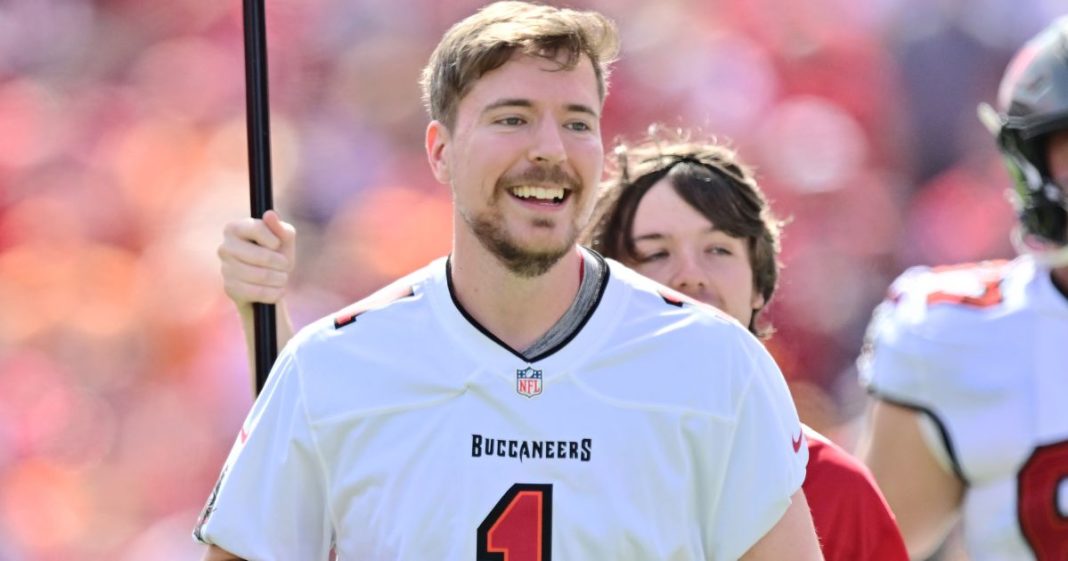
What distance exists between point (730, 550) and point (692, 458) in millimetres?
125

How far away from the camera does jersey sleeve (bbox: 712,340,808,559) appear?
5.92ft

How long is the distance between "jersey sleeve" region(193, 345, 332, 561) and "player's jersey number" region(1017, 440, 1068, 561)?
1161mm

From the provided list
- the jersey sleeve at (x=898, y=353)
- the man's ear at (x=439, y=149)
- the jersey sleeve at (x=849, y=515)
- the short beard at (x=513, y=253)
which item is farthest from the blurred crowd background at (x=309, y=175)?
the short beard at (x=513, y=253)

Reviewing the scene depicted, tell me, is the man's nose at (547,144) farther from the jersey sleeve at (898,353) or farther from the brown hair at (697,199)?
the jersey sleeve at (898,353)

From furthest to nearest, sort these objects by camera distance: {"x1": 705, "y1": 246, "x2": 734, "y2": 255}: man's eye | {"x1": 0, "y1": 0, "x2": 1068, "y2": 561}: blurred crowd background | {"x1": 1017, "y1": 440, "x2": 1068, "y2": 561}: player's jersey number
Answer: {"x1": 0, "y1": 0, "x2": 1068, "y2": 561}: blurred crowd background < {"x1": 705, "y1": 246, "x2": 734, "y2": 255}: man's eye < {"x1": 1017, "y1": 440, "x2": 1068, "y2": 561}: player's jersey number

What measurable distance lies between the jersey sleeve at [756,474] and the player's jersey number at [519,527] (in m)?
0.22

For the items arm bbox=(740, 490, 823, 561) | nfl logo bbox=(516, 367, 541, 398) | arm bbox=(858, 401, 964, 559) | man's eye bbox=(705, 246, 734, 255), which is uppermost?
man's eye bbox=(705, 246, 734, 255)

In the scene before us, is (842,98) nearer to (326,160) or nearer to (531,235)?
(326,160)

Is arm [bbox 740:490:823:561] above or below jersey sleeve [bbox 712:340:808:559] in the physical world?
below

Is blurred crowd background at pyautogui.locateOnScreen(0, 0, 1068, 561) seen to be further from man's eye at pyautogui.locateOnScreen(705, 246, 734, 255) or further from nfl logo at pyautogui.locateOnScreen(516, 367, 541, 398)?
nfl logo at pyautogui.locateOnScreen(516, 367, 541, 398)

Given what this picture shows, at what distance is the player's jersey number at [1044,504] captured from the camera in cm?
232

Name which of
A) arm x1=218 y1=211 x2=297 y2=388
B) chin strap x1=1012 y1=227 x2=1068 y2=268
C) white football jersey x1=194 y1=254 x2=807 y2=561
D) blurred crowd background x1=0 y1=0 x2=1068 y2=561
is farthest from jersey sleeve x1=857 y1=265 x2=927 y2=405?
Result: blurred crowd background x1=0 y1=0 x2=1068 y2=561

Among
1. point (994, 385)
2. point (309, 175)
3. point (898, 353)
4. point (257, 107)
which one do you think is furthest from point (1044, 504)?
point (309, 175)

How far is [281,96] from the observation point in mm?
6691
